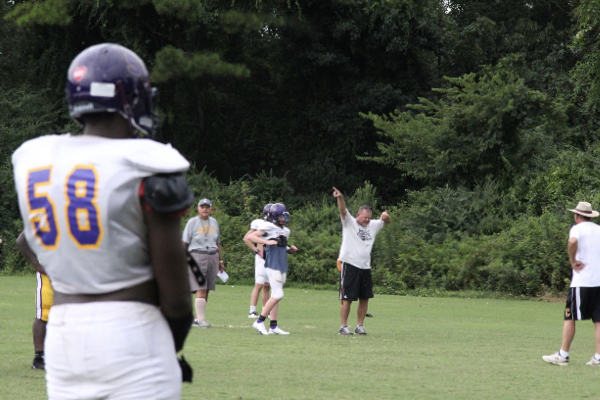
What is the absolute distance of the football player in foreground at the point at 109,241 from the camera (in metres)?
2.92

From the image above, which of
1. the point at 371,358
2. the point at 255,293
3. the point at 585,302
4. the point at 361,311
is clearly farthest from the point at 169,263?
the point at 255,293

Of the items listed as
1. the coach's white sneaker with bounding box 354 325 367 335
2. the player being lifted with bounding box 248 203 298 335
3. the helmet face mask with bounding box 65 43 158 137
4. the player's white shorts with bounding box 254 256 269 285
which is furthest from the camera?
the player's white shorts with bounding box 254 256 269 285

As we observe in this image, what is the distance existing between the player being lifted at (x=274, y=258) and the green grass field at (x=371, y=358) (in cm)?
35

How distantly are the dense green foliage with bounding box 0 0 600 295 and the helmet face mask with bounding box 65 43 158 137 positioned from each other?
2217cm

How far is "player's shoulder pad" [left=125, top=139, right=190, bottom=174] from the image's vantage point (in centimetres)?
288

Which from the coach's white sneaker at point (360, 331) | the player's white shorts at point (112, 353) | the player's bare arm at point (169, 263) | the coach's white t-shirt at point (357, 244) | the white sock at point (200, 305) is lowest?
the coach's white sneaker at point (360, 331)

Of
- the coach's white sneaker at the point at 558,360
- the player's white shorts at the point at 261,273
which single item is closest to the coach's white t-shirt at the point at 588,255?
the coach's white sneaker at the point at 558,360

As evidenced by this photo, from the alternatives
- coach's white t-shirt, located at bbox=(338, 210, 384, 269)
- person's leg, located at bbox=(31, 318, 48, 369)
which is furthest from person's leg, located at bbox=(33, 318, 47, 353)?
coach's white t-shirt, located at bbox=(338, 210, 384, 269)

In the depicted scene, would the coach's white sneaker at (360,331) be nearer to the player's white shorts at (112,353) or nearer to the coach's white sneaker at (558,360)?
the coach's white sneaker at (558,360)

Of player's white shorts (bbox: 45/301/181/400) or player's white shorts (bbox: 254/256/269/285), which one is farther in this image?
player's white shorts (bbox: 254/256/269/285)

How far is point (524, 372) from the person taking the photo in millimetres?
10219

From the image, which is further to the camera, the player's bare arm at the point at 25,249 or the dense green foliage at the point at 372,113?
the dense green foliage at the point at 372,113

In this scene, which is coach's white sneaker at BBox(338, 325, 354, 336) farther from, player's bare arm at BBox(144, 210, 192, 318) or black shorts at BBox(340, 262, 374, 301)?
player's bare arm at BBox(144, 210, 192, 318)

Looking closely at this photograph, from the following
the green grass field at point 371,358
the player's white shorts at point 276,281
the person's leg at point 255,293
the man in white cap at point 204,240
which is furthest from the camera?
the person's leg at point 255,293
